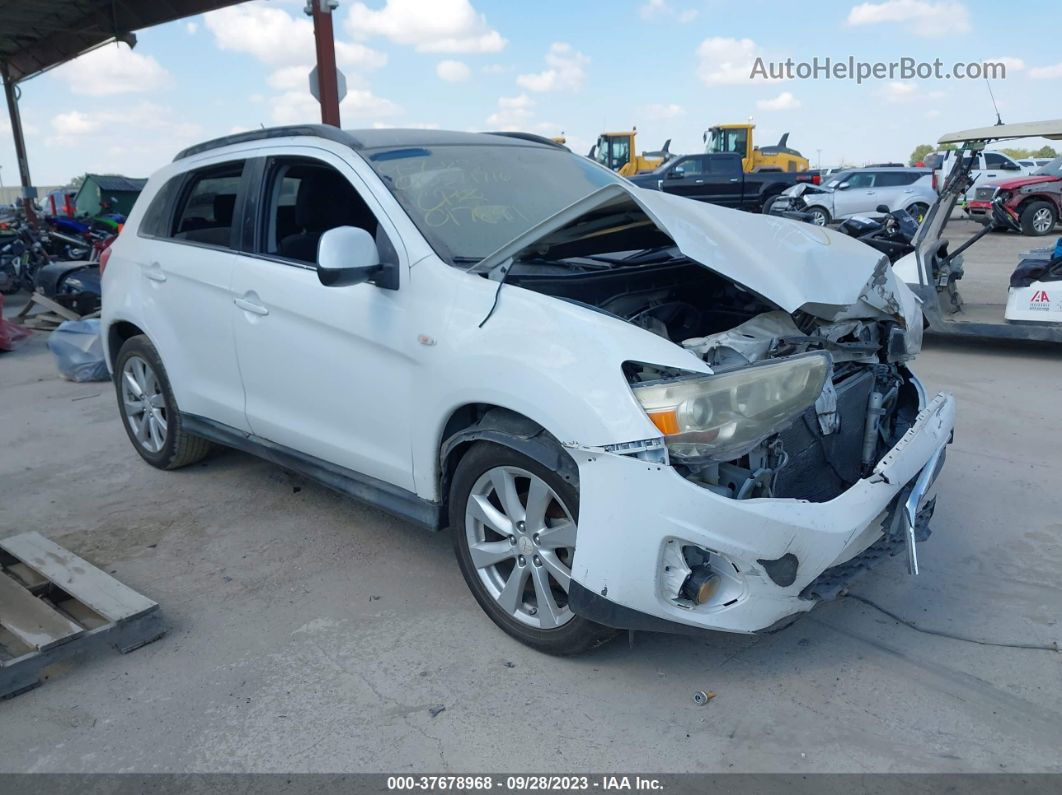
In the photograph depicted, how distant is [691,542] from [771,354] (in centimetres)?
82

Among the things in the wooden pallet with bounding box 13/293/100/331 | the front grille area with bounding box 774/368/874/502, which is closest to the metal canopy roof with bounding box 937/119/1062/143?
the front grille area with bounding box 774/368/874/502

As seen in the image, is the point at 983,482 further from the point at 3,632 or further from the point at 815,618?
the point at 3,632

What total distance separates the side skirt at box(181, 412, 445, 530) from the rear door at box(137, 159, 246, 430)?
8cm

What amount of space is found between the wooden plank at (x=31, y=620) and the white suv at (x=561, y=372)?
1125 mm

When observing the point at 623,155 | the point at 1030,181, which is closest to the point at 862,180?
the point at 1030,181

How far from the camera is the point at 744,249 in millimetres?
3014

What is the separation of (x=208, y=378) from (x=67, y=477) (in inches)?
58.0

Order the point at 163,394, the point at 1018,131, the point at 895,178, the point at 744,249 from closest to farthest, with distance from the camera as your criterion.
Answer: the point at 744,249, the point at 163,394, the point at 1018,131, the point at 895,178

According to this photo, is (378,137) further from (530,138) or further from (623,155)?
(623,155)

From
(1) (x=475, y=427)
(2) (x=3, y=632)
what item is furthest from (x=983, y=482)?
(2) (x=3, y=632)

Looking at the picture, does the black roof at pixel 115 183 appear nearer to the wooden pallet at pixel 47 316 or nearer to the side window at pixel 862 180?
the wooden pallet at pixel 47 316

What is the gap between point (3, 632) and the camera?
10.3ft

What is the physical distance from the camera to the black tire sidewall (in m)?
4.64

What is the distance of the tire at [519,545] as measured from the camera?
2.79 meters
